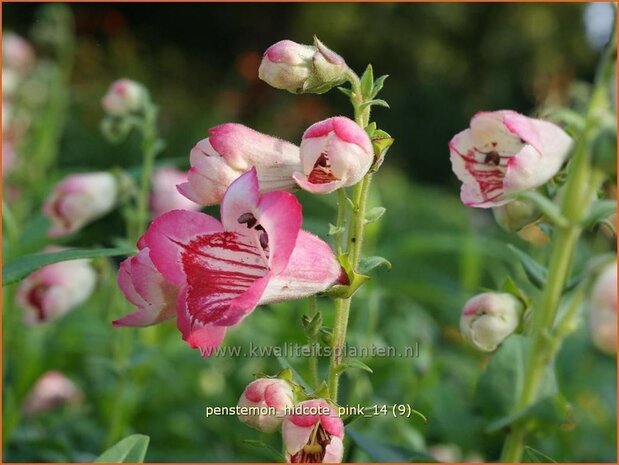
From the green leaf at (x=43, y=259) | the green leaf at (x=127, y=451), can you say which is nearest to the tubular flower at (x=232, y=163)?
the green leaf at (x=43, y=259)

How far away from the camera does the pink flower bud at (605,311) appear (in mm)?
741

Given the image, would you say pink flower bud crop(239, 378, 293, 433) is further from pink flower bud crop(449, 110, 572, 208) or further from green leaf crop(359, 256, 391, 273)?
pink flower bud crop(449, 110, 572, 208)

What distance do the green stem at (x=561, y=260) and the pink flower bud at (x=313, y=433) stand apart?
0.77 feet

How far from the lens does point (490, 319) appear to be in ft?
3.16

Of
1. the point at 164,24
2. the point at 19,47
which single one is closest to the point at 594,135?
the point at 19,47

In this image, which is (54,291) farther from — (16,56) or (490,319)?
(16,56)

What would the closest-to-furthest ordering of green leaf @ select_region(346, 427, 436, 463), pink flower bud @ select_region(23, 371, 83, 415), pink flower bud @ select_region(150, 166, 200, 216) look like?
green leaf @ select_region(346, 427, 436, 463)
pink flower bud @ select_region(23, 371, 83, 415)
pink flower bud @ select_region(150, 166, 200, 216)

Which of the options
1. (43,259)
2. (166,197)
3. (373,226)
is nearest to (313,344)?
(43,259)

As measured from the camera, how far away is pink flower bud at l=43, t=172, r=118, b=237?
1616 millimetres

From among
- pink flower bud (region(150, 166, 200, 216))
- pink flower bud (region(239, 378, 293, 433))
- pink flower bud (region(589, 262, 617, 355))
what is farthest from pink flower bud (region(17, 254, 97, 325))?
pink flower bud (region(589, 262, 617, 355))

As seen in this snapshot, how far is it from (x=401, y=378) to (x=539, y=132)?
109 centimetres

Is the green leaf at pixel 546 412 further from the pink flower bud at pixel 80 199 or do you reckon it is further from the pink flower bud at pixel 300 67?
the pink flower bud at pixel 80 199

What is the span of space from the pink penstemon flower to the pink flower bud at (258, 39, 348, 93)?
0.42 ft

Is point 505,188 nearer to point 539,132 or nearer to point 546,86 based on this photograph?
point 539,132
